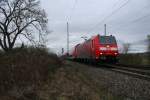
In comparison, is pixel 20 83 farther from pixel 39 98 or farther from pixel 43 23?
pixel 43 23

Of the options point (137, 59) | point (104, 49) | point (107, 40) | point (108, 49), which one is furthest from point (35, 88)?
point (137, 59)

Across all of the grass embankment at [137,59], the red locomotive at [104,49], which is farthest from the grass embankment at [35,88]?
the grass embankment at [137,59]

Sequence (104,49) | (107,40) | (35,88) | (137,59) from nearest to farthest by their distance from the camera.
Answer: (35,88) < (104,49) < (107,40) < (137,59)

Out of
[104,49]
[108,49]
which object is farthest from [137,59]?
[104,49]

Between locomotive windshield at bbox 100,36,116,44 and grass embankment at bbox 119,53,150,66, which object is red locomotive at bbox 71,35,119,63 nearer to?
locomotive windshield at bbox 100,36,116,44

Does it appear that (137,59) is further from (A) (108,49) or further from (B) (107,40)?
(A) (108,49)

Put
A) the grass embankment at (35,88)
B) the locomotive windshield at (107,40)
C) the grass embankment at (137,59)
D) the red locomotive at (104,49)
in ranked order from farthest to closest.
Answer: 1. the grass embankment at (137,59)
2. the locomotive windshield at (107,40)
3. the red locomotive at (104,49)
4. the grass embankment at (35,88)

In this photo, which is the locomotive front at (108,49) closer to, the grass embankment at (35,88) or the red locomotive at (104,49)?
the red locomotive at (104,49)

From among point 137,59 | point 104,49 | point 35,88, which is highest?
point 104,49

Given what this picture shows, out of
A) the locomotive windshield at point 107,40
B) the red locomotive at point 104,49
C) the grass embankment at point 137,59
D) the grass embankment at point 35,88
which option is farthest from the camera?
the grass embankment at point 137,59

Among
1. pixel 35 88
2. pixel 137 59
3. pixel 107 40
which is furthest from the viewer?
pixel 137 59

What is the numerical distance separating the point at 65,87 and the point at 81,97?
2.25m

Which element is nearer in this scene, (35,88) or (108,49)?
(35,88)

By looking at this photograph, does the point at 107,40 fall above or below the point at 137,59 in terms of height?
above
